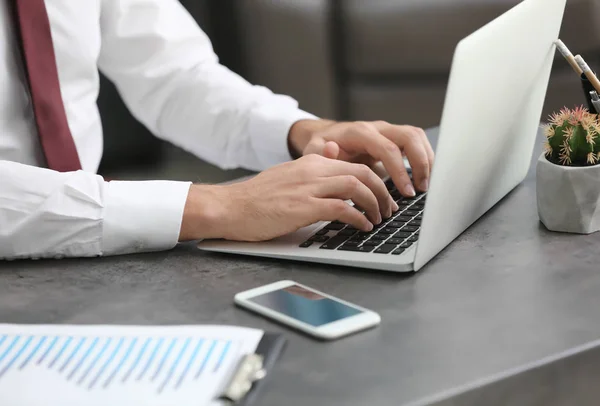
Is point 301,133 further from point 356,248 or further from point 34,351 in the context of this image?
point 34,351

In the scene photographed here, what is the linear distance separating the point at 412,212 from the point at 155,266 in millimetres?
311

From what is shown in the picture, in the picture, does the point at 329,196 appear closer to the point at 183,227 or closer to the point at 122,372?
the point at 183,227

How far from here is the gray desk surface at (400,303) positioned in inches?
23.8

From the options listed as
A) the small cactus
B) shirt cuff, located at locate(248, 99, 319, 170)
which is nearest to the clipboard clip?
the small cactus

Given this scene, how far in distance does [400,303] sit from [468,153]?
19 cm

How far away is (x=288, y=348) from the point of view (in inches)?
26.0

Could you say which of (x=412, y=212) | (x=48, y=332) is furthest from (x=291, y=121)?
(x=48, y=332)

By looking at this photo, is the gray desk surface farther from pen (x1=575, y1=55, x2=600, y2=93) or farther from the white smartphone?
pen (x1=575, y1=55, x2=600, y2=93)

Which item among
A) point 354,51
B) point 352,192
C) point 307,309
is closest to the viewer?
point 307,309

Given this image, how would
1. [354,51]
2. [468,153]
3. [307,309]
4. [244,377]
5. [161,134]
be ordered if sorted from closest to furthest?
[244,377] → [307,309] → [468,153] → [161,134] → [354,51]

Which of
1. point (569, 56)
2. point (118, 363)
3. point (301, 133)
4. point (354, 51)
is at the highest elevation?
point (569, 56)

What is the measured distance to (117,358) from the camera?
645 mm

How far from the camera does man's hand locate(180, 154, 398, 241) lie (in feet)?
2.97

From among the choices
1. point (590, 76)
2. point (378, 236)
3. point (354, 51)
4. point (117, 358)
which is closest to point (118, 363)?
point (117, 358)
